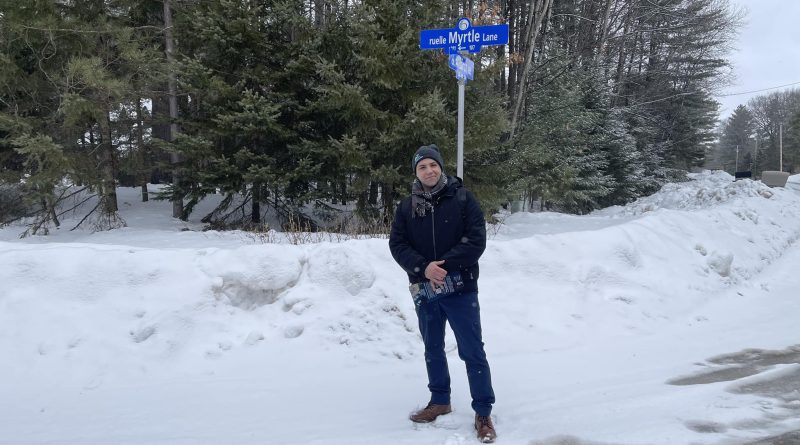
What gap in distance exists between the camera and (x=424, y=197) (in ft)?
11.4

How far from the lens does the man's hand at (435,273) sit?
10.8 ft

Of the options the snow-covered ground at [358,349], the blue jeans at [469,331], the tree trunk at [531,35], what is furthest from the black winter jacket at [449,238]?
the tree trunk at [531,35]

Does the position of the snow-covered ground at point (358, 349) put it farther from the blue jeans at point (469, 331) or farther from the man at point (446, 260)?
the man at point (446, 260)

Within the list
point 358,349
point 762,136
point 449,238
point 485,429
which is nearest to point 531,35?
point 358,349

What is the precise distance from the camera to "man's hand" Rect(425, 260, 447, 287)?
129 inches

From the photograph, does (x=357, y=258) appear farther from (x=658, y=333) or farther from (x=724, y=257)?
(x=724, y=257)

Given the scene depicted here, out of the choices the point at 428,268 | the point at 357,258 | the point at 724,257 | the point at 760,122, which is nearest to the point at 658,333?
the point at 724,257

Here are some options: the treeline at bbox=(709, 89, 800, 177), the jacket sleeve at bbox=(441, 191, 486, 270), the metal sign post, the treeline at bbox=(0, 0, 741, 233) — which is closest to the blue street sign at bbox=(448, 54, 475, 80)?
the metal sign post

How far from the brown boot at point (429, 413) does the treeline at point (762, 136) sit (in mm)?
63982

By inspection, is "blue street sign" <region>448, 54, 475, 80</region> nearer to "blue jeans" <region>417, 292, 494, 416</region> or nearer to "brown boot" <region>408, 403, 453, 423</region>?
"blue jeans" <region>417, 292, 494, 416</region>

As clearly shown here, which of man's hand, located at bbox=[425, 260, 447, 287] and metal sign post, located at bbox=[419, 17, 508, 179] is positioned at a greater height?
metal sign post, located at bbox=[419, 17, 508, 179]

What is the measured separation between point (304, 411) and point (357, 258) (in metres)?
2.13

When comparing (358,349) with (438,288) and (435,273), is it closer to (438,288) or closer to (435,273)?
(438,288)

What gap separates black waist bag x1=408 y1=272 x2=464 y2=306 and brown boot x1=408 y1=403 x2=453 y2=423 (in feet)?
2.46
